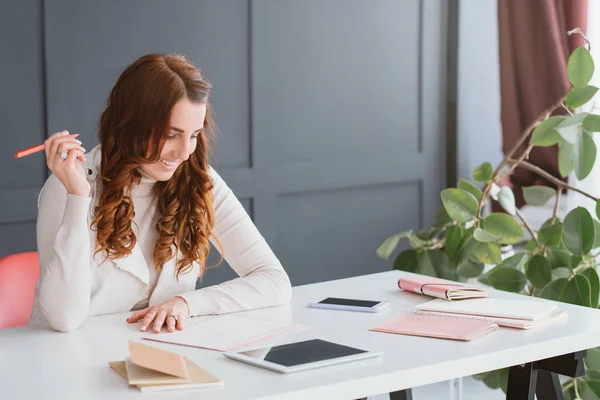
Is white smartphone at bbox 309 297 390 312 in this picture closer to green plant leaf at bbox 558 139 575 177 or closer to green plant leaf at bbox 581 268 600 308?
green plant leaf at bbox 581 268 600 308

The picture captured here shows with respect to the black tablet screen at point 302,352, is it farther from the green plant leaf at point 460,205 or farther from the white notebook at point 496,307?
the green plant leaf at point 460,205

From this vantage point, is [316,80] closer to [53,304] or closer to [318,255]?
[318,255]

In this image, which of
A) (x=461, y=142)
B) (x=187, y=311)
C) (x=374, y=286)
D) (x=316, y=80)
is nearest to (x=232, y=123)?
(x=316, y=80)

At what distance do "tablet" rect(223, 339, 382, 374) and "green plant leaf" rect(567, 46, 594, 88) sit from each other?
159 cm

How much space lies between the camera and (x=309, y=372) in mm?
1541

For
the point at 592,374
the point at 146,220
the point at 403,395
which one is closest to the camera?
the point at 146,220

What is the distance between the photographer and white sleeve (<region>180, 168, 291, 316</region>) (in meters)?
2.03

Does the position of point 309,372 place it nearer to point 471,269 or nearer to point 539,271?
point 539,271

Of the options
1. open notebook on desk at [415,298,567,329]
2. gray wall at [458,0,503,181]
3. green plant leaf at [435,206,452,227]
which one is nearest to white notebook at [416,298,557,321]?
open notebook on desk at [415,298,567,329]

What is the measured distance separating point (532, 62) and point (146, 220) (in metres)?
2.33

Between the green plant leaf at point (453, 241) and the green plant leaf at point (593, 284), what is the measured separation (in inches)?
19.4

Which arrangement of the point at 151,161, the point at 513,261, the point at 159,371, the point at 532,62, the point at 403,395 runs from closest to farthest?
the point at 159,371
the point at 151,161
the point at 403,395
the point at 513,261
the point at 532,62

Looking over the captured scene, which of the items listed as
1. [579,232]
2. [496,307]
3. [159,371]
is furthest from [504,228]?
[159,371]

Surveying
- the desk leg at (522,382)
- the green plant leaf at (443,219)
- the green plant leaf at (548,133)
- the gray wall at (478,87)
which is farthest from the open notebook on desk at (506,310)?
the gray wall at (478,87)
